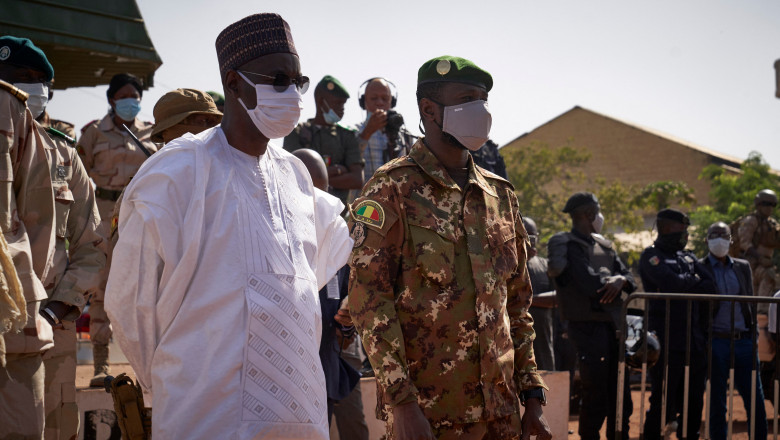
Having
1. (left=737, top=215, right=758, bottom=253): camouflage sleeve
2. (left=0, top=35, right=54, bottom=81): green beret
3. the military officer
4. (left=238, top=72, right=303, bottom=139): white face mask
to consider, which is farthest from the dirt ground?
(left=238, top=72, right=303, bottom=139): white face mask

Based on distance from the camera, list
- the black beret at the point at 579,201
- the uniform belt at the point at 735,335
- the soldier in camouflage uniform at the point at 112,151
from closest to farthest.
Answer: the soldier in camouflage uniform at the point at 112,151, the black beret at the point at 579,201, the uniform belt at the point at 735,335

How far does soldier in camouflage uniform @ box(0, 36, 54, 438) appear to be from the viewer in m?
3.40

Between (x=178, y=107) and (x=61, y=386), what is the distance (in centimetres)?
160

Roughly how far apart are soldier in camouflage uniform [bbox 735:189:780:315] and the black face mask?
472 cm

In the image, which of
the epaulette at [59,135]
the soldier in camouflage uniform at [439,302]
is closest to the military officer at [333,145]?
the epaulette at [59,135]

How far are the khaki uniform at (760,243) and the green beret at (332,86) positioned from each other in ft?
25.3

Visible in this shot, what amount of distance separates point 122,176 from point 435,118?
3716 mm

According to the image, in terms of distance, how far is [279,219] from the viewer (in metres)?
2.92

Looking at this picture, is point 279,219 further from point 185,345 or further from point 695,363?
point 695,363

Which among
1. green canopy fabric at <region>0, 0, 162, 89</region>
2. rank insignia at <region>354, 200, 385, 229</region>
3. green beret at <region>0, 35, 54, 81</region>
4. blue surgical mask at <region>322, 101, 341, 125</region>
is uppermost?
green canopy fabric at <region>0, 0, 162, 89</region>

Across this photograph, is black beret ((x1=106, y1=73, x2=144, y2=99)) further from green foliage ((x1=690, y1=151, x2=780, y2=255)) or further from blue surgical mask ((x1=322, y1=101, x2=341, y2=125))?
green foliage ((x1=690, y1=151, x2=780, y2=255))

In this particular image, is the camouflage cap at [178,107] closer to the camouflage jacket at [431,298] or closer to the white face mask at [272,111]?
the camouflage jacket at [431,298]

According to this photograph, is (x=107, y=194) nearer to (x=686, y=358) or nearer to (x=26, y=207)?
(x=26, y=207)

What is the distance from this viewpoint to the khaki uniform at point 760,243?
1273 centimetres
